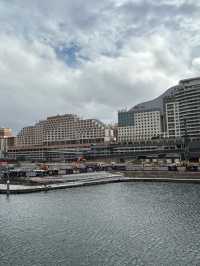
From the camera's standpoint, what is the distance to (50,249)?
27.0 meters

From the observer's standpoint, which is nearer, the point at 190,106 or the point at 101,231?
the point at 101,231

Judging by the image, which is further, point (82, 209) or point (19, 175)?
point (19, 175)

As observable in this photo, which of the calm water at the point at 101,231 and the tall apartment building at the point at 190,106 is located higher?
the tall apartment building at the point at 190,106

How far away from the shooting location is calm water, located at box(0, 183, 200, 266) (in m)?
24.8

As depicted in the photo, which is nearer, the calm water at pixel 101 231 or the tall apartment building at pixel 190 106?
the calm water at pixel 101 231

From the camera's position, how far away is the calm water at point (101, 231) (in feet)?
81.3

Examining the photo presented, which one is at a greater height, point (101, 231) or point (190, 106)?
point (190, 106)

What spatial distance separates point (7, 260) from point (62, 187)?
1810 inches

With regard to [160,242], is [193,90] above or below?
above

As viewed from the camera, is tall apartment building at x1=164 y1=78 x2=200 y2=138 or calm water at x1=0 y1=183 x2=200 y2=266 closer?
calm water at x1=0 y1=183 x2=200 y2=266

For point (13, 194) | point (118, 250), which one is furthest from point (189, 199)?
point (13, 194)

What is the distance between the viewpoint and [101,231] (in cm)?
3234

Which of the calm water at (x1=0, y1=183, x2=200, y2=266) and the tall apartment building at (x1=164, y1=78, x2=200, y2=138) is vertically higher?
the tall apartment building at (x1=164, y1=78, x2=200, y2=138)

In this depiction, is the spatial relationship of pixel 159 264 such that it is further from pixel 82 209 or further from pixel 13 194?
pixel 13 194
